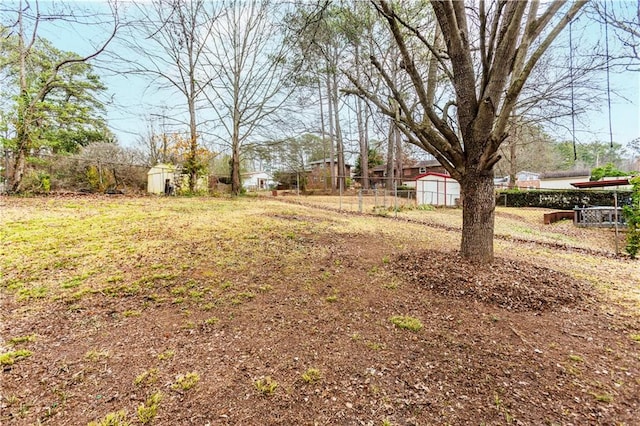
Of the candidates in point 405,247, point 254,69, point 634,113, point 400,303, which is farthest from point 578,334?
point 254,69

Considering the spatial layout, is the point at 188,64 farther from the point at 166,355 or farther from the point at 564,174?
the point at 564,174

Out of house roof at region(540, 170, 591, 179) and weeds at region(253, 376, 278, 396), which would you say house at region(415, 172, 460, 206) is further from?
house roof at region(540, 170, 591, 179)

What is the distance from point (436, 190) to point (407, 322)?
1556cm

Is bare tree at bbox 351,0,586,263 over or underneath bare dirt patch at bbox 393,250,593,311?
over

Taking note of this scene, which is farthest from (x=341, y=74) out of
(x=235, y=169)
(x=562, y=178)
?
(x=562, y=178)

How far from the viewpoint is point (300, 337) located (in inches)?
80.7

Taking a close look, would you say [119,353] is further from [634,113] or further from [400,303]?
[634,113]

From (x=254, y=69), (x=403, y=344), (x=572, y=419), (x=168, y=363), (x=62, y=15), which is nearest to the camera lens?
(x=572, y=419)

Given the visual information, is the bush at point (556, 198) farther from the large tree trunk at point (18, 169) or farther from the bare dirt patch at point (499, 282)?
the large tree trunk at point (18, 169)

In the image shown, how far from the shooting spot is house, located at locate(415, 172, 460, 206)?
16.2 m

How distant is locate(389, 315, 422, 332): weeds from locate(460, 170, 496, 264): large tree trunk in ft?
4.99

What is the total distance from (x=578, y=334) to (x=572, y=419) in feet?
3.52

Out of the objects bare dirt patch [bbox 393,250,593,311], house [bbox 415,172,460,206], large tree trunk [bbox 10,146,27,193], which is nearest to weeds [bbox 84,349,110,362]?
bare dirt patch [bbox 393,250,593,311]

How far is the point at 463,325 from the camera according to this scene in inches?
87.4
